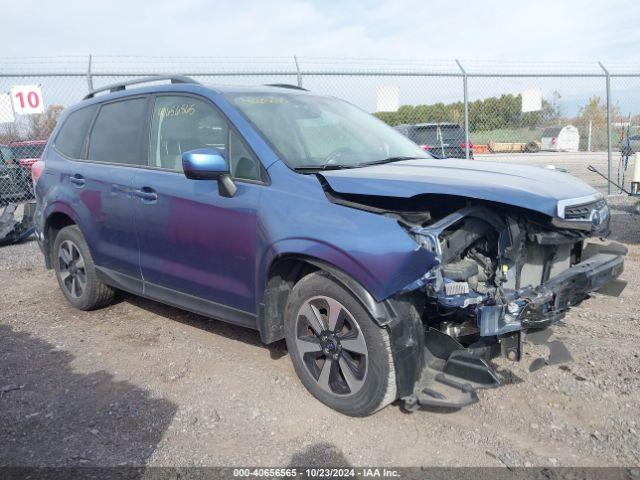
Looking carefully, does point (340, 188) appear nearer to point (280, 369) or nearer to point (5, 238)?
point (280, 369)

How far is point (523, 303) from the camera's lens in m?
2.76

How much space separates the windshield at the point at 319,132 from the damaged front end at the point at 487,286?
0.87m

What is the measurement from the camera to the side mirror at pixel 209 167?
318 cm

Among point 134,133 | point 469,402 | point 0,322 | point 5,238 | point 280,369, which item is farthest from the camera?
point 5,238

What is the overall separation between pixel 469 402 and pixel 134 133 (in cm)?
317

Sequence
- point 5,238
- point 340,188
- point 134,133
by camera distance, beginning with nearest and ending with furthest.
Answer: point 340,188 < point 134,133 < point 5,238

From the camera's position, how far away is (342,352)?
10.0ft

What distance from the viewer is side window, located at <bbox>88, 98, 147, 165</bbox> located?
4.19 m

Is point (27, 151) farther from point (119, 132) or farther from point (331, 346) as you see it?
point (331, 346)

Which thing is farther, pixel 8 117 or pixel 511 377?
pixel 8 117

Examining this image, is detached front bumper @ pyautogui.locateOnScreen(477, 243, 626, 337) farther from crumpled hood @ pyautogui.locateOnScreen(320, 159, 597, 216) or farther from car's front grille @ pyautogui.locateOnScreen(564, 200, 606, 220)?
crumpled hood @ pyautogui.locateOnScreen(320, 159, 597, 216)

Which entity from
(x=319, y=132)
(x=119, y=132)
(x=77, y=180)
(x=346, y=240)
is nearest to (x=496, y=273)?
(x=346, y=240)

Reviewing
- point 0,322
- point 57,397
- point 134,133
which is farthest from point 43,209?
point 57,397

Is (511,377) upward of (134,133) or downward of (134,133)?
downward
